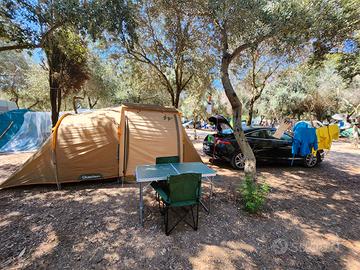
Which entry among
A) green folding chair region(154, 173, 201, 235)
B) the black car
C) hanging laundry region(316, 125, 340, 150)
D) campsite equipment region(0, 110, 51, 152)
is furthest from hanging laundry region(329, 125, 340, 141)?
campsite equipment region(0, 110, 51, 152)

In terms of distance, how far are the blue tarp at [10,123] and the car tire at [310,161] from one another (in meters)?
12.4

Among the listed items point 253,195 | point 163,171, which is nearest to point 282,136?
point 253,195

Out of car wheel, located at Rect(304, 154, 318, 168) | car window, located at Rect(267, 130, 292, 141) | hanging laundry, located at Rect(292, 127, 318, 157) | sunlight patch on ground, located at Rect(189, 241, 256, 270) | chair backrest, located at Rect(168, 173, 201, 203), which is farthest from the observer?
car wheel, located at Rect(304, 154, 318, 168)

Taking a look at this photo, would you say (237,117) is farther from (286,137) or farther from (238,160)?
(286,137)

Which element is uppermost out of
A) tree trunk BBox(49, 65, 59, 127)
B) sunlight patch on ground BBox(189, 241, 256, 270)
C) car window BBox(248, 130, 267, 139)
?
tree trunk BBox(49, 65, 59, 127)

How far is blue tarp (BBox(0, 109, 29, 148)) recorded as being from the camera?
9.16 meters

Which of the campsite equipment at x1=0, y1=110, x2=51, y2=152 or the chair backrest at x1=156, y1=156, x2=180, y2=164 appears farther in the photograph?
the campsite equipment at x1=0, y1=110, x2=51, y2=152

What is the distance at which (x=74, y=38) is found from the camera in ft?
21.0

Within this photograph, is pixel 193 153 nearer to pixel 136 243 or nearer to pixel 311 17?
pixel 136 243

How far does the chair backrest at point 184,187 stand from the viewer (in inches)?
116

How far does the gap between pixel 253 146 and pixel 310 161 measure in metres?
2.41

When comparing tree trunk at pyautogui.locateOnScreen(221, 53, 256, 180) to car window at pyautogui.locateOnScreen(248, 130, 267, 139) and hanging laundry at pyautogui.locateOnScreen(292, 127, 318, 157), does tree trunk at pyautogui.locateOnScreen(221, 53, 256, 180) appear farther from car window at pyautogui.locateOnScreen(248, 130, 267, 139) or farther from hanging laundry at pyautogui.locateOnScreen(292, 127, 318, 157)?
hanging laundry at pyautogui.locateOnScreen(292, 127, 318, 157)

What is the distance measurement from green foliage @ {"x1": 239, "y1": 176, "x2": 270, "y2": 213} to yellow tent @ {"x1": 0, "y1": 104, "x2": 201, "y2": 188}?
2.28 m

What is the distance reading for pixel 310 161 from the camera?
23.7 ft
